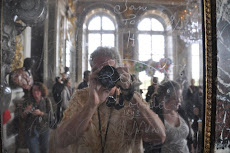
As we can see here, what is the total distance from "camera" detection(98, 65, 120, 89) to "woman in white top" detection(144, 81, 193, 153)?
317mm

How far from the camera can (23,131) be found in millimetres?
1326

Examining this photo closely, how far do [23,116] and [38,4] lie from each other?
80 cm

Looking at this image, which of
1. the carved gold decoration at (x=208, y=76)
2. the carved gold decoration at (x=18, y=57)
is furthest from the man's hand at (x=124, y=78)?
the carved gold decoration at (x=18, y=57)

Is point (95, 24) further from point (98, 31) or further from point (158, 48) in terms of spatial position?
point (158, 48)

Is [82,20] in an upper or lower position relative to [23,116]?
upper

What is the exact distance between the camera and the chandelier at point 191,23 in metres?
1.36

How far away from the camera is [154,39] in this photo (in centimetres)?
137

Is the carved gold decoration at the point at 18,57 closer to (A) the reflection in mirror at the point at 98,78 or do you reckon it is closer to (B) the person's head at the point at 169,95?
(A) the reflection in mirror at the point at 98,78

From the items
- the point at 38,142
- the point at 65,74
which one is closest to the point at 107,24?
the point at 65,74

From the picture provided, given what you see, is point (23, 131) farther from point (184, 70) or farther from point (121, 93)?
point (184, 70)

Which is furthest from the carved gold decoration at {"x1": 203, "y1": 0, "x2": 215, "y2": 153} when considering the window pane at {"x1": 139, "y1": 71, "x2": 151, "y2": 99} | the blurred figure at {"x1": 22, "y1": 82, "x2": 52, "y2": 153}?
the blurred figure at {"x1": 22, "y1": 82, "x2": 52, "y2": 153}

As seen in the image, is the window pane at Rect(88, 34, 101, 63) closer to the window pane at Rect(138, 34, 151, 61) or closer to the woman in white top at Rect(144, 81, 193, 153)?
the window pane at Rect(138, 34, 151, 61)

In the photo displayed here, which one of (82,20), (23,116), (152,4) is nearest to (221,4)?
(152,4)

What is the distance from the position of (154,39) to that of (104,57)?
0.39 m
